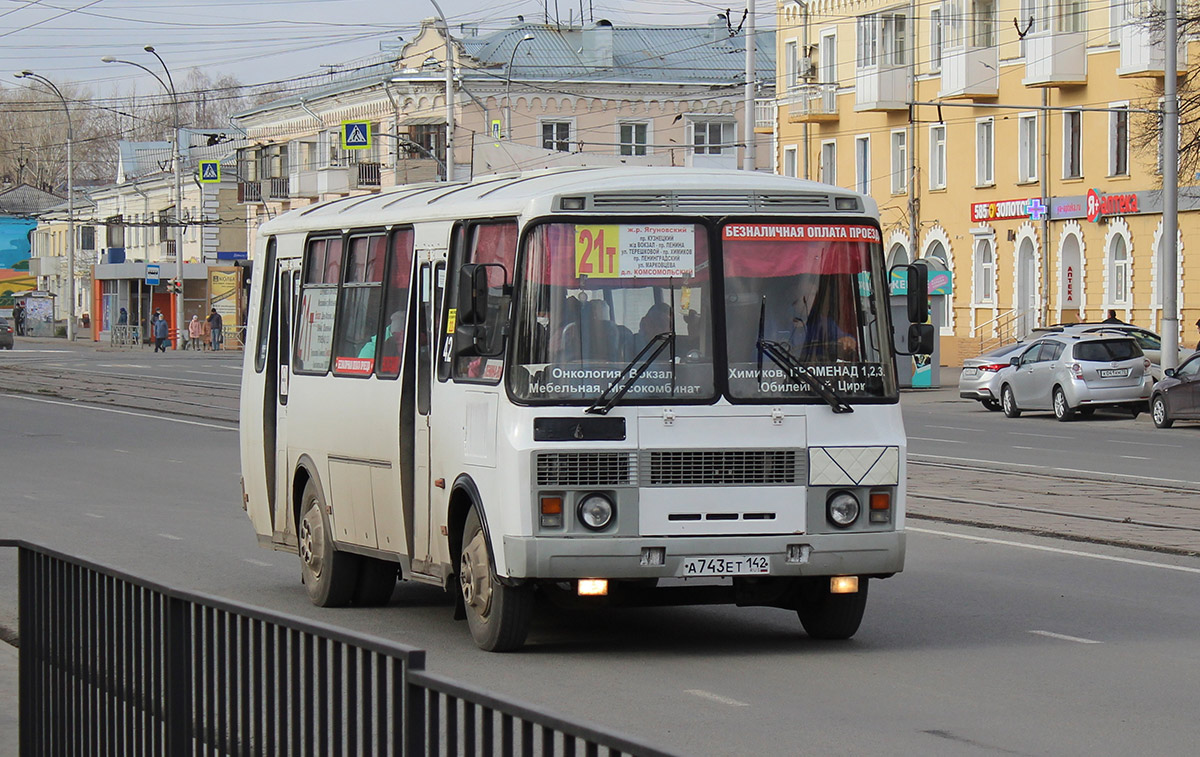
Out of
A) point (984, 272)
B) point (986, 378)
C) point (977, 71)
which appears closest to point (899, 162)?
point (984, 272)

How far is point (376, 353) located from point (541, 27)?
65.7 m

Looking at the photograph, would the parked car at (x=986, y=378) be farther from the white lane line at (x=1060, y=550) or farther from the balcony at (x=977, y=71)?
the white lane line at (x=1060, y=550)

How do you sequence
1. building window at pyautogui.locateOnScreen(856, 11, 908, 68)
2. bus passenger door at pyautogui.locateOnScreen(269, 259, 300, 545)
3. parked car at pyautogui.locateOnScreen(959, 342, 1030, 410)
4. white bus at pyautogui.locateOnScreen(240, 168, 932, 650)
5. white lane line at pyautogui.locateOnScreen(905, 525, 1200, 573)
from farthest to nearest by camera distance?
building window at pyautogui.locateOnScreen(856, 11, 908, 68) → parked car at pyautogui.locateOnScreen(959, 342, 1030, 410) → white lane line at pyautogui.locateOnScreen(905, 525, 1200, 573) → bus passenger door at pyautogui.locateOnScreen(269, 259, 300, 545) → white bus at pyautogui.locateOnScreen(240, 168, 932, 650)

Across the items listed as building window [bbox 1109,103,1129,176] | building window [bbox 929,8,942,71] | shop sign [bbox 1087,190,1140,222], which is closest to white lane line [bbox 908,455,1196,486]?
shop sign [bbox 1087,190,1140,222]

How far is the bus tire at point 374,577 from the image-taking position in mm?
11625

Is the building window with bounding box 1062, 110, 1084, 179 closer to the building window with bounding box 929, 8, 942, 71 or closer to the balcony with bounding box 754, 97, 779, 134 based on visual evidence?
the building window with bounding box 929, 8, 942, 71

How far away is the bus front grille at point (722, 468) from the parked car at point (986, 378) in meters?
28.0

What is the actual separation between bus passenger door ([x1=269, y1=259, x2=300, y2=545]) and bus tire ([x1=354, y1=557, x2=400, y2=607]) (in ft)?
2.52

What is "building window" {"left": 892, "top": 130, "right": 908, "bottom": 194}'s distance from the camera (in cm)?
5766

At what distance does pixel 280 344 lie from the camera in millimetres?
12492

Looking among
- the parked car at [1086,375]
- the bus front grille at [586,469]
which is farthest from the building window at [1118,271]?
the bus front grille at [586,469]

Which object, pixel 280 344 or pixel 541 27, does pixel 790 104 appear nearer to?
pixel 541 27

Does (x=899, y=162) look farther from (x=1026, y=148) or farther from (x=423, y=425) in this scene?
(x=423, y=425)

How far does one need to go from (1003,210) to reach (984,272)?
244 cm
